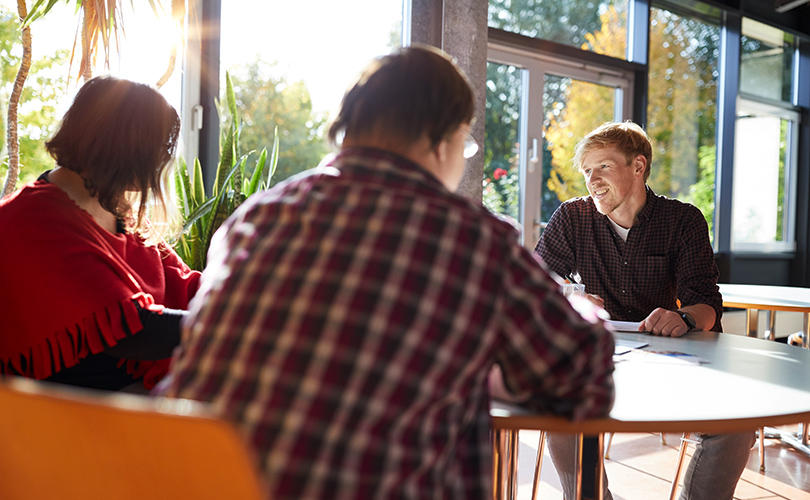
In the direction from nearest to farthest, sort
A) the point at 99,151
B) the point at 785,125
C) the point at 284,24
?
the point at 99,151 → the point at 284,24 → the point at 785,125

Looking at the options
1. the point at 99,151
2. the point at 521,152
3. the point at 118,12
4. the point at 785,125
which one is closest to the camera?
the point at 99,151

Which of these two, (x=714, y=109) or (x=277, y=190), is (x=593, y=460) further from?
(x=714, y=109)

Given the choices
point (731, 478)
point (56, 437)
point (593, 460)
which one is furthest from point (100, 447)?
point (731, 478)

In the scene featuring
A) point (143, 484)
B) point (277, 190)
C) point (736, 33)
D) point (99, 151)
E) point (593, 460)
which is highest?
point (736, 33)

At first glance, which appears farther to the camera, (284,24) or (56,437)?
(284,24)

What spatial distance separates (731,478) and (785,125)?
6.06 meters

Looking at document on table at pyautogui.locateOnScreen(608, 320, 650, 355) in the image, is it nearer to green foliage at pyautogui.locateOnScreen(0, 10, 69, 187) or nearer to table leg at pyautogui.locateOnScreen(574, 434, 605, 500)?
table leg at pyautogui.locateOnScreen(574, 434, 605, 500)

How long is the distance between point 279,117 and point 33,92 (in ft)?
4.04

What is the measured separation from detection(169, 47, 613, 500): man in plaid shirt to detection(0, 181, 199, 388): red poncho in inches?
17.8

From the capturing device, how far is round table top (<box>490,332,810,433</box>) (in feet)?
3.15

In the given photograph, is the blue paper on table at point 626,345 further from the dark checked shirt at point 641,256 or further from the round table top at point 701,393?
the dark checked shirt at point 641,256

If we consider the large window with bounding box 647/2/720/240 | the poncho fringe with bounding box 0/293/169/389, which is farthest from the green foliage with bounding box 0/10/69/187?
the large window with bounding box 647/2/720/240

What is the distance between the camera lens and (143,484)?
569 millimetres

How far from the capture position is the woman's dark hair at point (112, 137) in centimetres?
135
